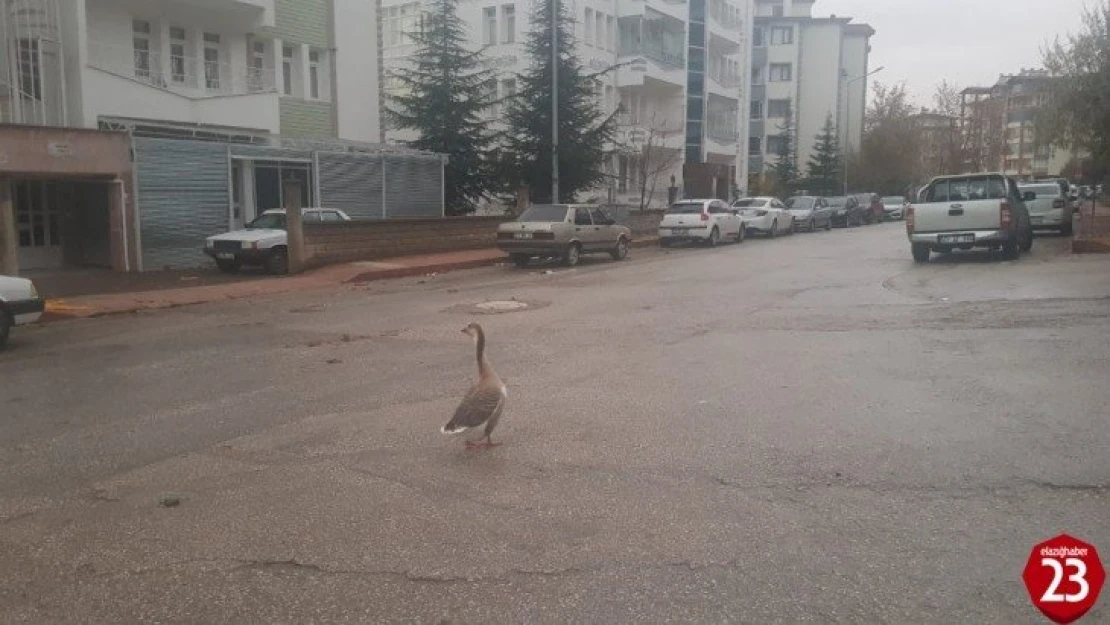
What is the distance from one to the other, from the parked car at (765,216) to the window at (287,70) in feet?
55.7

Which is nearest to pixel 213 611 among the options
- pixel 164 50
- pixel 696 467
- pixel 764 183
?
pixel 696 467

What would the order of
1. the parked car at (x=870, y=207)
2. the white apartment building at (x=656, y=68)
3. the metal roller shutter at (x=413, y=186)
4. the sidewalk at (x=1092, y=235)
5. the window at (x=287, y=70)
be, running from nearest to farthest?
the sidewalk at (x=1092, y=235) < the metal roller shutter at (x=413, y=186) < the window at (x=287, y=70) < the white apartment building at (x=656, y=68) < the parked car at (x=870, y=207)

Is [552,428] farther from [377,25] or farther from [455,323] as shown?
[377,25]

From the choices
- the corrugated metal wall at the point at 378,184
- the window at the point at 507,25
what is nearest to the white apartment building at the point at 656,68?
the window at the point at 507,25

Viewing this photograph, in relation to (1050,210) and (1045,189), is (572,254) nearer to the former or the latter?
(1050,210)

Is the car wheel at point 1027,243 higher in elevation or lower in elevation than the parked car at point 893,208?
lower

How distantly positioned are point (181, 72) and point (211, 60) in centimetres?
121

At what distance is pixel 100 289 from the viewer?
18.1 m

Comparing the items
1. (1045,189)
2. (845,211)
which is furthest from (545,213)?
(845,211)

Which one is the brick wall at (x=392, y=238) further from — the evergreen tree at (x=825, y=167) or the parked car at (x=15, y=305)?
the evergreen tree at (x=825, y=167)

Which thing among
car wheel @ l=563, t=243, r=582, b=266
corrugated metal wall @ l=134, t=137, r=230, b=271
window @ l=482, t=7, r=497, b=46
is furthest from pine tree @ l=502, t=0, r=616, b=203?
corrugated metal wall @ l=134, t=137, r=230, b=271

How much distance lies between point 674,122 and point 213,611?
47678 millimetres

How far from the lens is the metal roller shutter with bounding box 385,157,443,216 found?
28.1 meters

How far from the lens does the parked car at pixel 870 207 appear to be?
157 ft
